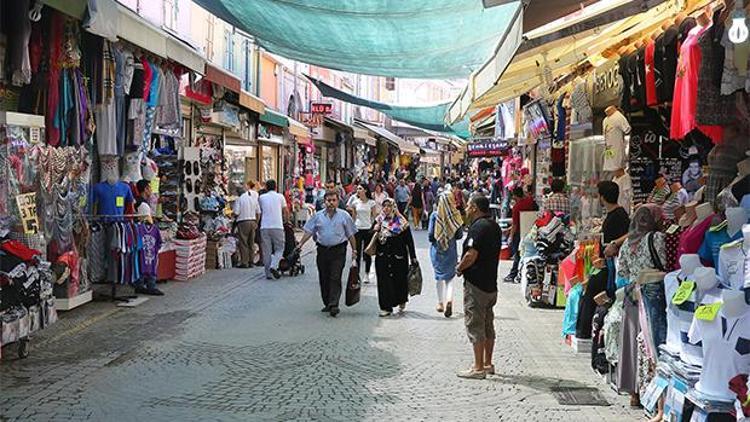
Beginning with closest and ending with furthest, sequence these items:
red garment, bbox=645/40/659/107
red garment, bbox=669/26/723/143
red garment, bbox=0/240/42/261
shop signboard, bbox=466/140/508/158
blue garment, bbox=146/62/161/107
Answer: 1. red garment, bbox=669/26/723/143
2. red garment, bbox=645/40/659/107
3. red garment, bbox=0/240/42/261
4. blue garment, bbox=146/62/161/107
5. shop signboard, bbox=466/140/508/158

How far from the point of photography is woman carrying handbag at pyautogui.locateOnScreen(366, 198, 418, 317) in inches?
444

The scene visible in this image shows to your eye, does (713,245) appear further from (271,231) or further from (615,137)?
(271,231)

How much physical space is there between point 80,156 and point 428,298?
551 cm

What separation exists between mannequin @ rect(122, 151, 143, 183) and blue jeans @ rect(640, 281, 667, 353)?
27.3 ft

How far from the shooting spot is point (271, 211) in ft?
49.9

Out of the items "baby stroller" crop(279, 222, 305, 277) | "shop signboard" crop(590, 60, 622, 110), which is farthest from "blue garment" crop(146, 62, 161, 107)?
"shop signboard" crop(590, 60, 622, 110)

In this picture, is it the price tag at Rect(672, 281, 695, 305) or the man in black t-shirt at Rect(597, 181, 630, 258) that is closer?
the price tag at Rect(672, 281, 695, 305)

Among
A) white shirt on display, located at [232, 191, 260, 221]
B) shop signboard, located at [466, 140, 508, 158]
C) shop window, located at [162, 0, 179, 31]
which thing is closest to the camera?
white shirt on display, located at [232, 191, 260, 221]

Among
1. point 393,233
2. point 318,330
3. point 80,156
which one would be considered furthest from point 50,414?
point 393,233

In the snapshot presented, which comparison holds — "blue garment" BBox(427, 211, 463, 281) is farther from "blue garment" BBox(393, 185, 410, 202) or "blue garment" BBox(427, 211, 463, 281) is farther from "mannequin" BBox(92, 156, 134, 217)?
"blue garment" BBox(393, 185, 410, 202)

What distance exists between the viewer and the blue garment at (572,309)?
353 inches

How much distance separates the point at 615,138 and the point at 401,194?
19117 mm

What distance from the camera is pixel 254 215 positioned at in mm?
16594

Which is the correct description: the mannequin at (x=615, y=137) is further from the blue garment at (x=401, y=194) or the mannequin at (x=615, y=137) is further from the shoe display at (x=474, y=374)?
the blue garment at (x=401, y=194)
